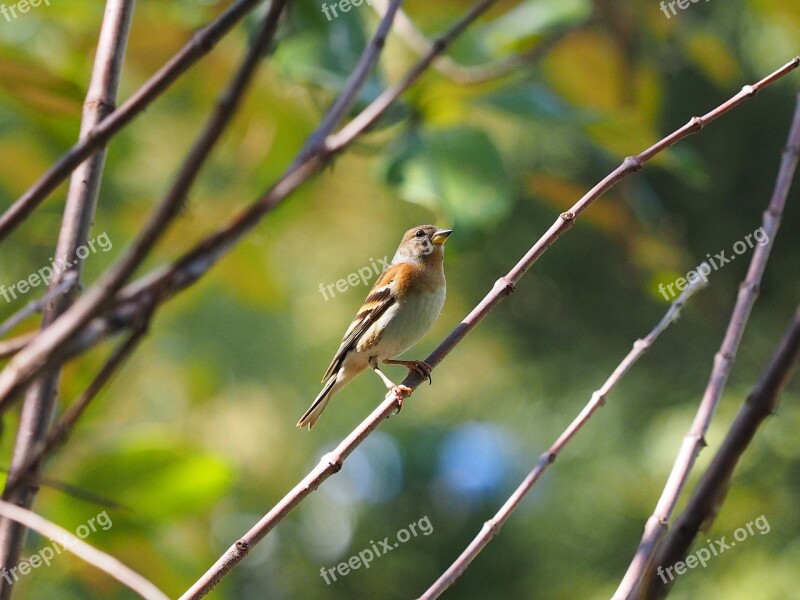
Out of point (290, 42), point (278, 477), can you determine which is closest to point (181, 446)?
point (290, 42)

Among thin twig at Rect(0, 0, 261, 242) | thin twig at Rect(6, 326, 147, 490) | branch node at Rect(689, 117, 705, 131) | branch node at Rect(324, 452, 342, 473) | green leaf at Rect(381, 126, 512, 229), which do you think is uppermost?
green leaf at Rect(381, 126, 512, 229)

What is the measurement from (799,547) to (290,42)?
2.10 meters

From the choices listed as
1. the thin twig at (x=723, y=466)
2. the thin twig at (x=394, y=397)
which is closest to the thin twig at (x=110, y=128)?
the thin twig at (x=394, y=397)

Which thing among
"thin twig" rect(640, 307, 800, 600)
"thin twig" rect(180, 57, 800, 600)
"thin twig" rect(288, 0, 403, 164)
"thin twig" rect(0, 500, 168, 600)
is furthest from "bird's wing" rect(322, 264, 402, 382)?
"thin twig" rect(0, 500, 168, 600)

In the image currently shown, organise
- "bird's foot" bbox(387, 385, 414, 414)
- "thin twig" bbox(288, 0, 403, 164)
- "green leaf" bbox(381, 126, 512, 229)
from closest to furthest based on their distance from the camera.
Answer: "thin twig" bbox(288, 0, 403, 164) → "bird's foot" bbox(387, 385, 414, 414) → "green leaf" bbox(381, 126, 512, 229)

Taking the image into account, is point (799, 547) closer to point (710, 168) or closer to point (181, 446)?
point (710, 168)

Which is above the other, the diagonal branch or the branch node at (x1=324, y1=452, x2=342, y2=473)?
the branch node at (x1=324, y1=452, x2=342, y2=473)

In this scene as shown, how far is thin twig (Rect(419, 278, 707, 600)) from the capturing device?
1.17 m

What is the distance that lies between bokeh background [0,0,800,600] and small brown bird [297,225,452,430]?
0.28m

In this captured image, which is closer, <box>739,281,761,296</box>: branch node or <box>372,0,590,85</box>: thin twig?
Answer: <box>739,281,761,296</box>: branch node

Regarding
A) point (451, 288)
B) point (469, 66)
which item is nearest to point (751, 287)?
point (469, 66)

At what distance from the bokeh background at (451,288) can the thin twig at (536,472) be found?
0.29m

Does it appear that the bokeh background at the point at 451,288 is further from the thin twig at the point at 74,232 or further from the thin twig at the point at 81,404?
the thin twig at the point at 81,404

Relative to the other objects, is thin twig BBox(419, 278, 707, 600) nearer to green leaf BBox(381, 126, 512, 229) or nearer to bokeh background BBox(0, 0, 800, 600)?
bokeh background BBox(0, 0, 800, 600)
